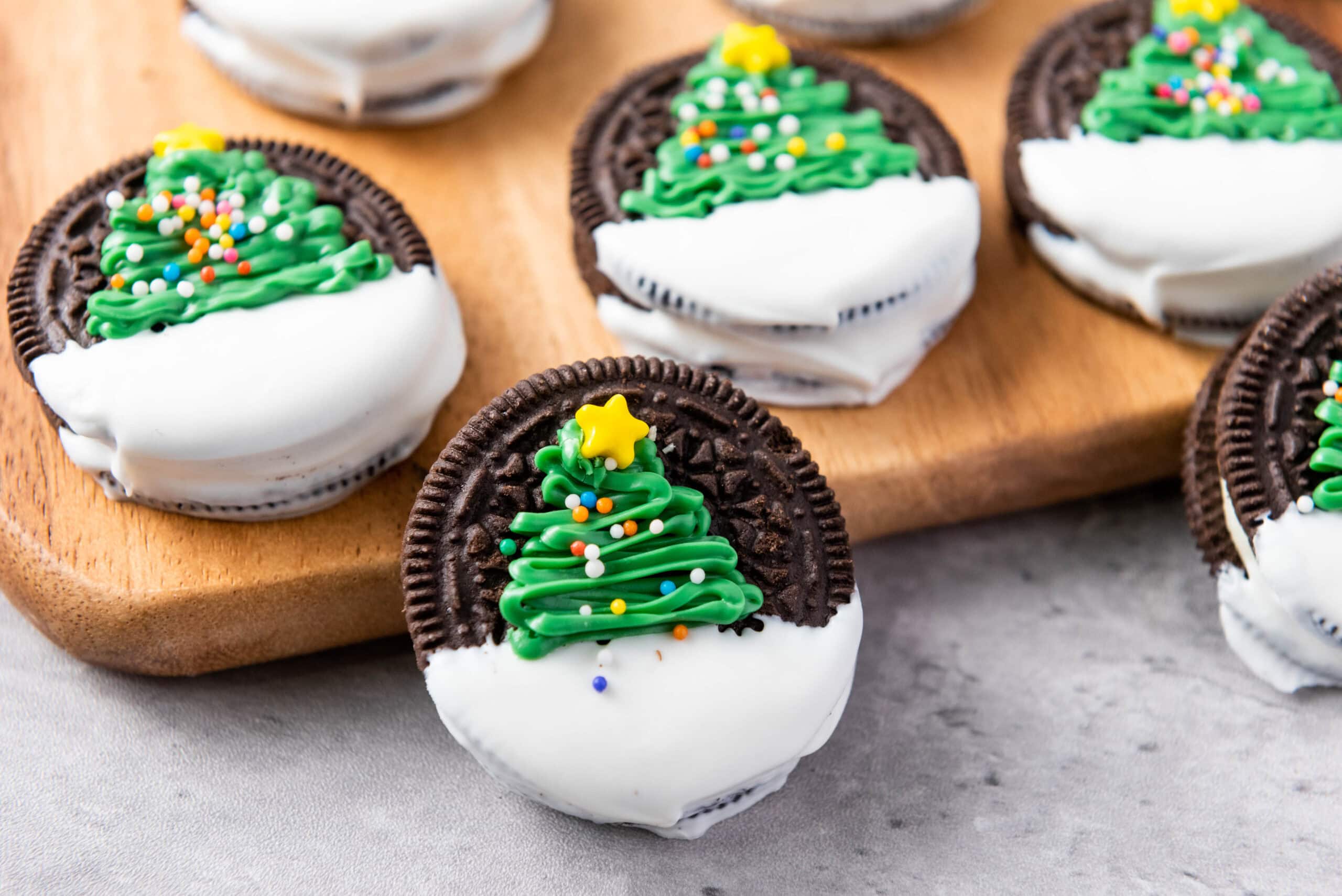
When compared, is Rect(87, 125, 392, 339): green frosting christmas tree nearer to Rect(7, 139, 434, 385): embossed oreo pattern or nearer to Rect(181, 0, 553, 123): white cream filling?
Rect(7, 139, 434, 385): embossed oreo pattern

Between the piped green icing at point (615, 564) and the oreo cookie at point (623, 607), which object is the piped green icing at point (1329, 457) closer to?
the oreo cookie at point (623, 607)

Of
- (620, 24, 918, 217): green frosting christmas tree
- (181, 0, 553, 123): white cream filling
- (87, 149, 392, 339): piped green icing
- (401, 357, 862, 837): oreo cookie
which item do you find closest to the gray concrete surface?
(401, 357, 862, 837): oreo cookie

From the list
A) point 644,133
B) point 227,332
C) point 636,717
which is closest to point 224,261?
point 227,332

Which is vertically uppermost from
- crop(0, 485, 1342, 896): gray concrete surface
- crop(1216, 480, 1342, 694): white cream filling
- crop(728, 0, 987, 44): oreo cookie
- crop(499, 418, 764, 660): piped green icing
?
crop(728, 0, 987, 44): oreo cookie

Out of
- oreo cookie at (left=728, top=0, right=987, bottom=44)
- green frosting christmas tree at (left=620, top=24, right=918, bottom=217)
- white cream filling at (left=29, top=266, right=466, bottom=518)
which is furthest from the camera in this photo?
oreo cookie at (left=728, top=0, right=987, bottom=44)

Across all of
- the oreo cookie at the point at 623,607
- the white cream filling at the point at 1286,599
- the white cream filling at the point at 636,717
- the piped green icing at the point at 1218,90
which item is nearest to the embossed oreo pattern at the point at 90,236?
the oreo cookie at the point at 623,607

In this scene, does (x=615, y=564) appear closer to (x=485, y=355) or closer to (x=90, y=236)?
(x=485, y=355)
